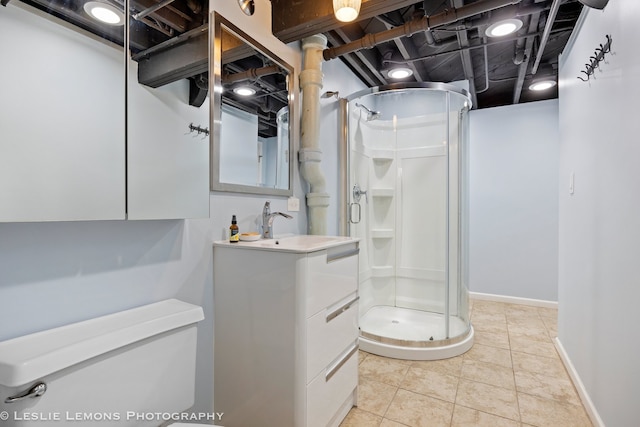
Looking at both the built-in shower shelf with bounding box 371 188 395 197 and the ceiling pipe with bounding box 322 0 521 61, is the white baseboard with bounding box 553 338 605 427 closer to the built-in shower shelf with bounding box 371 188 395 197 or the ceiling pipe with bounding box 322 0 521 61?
the built-in shower shelf with bounding box 371 188 395 197

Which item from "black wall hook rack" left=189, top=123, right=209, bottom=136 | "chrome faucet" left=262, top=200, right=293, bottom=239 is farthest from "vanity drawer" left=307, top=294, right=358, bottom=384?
"black wall hook rack" left=189, top=123, right=209, bottom=136

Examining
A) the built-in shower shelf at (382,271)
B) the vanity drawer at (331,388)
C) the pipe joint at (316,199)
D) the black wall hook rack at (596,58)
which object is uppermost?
the black wall hook rack at (596,58)

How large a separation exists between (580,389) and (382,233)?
1.87 m

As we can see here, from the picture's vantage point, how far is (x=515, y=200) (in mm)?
3617

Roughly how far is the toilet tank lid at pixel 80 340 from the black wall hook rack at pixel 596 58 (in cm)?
215

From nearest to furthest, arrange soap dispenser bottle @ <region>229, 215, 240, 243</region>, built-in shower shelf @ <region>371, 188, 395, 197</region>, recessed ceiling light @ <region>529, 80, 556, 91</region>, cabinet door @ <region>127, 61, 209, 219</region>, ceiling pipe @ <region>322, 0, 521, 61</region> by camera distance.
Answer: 1. cabinet door @ <region>127, 61, 209, 219</region>
2. soap dispenser bottle @ <region>229, 215, 240, 243</region>
3. ceiling pipe @ <region>322, 0, 521, 61</region>
4. recessed ceiling light @ <region>529, 80, 556, 91</region>
5. built-in shower shelf @ <region>371, 188, 395, 197</region>

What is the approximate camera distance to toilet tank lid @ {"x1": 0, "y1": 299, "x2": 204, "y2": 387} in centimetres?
75

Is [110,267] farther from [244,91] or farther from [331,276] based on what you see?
[244,91]

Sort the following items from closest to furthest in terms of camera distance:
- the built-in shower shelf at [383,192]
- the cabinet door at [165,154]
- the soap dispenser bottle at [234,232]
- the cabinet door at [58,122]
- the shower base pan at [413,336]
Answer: the cabinet door at [58,122]
the cabinet door at [165,154]
the soap dispenser bottle at [234,232]
the shower base pan at [413,336]
the built-in shower shelf at [383,192]

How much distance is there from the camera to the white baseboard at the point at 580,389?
158cm

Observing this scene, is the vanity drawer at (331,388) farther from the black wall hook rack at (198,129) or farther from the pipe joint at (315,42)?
the pipe joint at (315,42)

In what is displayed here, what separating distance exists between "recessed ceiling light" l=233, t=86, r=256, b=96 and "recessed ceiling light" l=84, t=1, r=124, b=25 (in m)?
0.62

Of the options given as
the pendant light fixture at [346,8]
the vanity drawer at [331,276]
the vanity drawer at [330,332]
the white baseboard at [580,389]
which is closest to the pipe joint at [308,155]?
the vanity drawer at [331,276]

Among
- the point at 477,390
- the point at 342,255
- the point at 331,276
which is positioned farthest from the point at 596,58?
the point at 477,390
